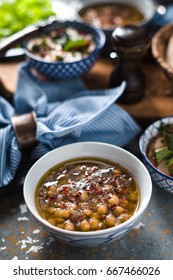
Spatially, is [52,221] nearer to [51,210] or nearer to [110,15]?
[51,210]

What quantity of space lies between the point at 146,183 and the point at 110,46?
3.54 feet

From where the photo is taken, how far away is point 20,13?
2.69 m

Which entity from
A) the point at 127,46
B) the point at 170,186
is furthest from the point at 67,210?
the point at 127,46

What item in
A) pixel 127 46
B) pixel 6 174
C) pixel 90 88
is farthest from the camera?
pixel 90 88

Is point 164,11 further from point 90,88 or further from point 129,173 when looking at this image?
point 129,173

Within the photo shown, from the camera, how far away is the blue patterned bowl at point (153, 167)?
5.88ft

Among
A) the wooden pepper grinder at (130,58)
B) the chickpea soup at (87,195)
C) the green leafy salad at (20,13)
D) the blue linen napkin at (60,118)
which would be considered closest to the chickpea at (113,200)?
the chickpea soup at (87,195)

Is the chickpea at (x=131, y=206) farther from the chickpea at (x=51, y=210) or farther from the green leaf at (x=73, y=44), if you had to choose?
the green leaf at (x=73, y=44)

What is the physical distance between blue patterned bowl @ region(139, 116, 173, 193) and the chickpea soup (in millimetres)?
117

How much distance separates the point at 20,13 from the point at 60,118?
3.13 ft

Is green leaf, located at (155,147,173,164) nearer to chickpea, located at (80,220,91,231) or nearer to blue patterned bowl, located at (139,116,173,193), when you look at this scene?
blue patterned bowl, located at (139,116,173,193)

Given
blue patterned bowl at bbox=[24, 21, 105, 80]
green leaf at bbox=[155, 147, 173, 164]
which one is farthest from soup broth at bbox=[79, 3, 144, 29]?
green leaf at bbox=[155, 147, 173, 164]

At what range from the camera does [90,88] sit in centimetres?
241

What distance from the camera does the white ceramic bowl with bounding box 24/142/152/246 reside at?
1512mm
